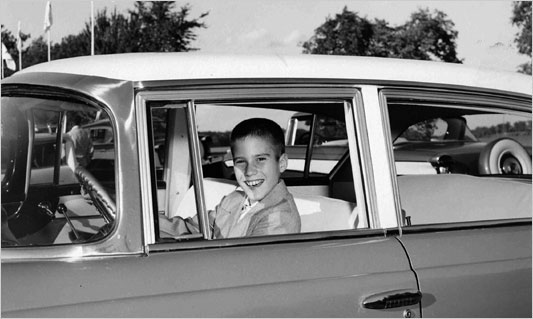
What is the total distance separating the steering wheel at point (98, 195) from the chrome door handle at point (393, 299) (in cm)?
87

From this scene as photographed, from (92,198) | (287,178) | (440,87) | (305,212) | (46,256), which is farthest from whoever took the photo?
(287,178)

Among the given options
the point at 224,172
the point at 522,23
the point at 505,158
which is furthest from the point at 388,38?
the point at 224,172

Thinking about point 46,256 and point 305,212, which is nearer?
point 46,256

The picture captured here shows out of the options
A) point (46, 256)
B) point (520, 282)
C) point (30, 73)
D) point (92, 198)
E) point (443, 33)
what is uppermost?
point (443, 33)

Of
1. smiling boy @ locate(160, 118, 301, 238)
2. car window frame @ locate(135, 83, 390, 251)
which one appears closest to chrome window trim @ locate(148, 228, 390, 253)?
car window frame @ locate(135, 83, 390, 251)

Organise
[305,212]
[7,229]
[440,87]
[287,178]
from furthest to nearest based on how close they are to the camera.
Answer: [287,178], [305,212], [440,87], [7,229]

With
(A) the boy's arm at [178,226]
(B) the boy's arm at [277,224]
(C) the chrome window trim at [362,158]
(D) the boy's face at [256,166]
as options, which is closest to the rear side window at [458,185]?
(C) the chrome window trim at [362,158]

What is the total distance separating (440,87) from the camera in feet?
8.34

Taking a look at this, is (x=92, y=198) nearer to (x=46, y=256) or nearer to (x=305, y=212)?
(x=46, y=256)

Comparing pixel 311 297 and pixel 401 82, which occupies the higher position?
pixel 401 82

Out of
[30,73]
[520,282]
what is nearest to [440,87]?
[520,282]

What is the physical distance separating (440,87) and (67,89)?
1384mm

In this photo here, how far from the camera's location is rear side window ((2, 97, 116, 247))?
2.18 m

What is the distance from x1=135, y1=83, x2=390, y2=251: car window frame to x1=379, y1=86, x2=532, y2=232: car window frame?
3.9 inches
